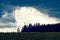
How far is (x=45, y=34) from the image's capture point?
16.3 metres

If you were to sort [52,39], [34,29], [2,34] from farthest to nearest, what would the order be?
[34,29], [2,34], [52,39]

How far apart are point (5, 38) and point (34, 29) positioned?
33.2 feet

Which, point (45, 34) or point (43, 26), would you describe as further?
point (43, 26)

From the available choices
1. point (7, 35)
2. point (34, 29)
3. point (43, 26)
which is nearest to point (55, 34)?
point (7, 35)

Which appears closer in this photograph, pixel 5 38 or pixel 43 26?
pixel 5 38

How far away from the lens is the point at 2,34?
1688cm

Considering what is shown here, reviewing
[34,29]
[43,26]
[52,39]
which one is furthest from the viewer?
[34,29]

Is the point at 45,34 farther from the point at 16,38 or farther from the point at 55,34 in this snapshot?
the point at 16,38

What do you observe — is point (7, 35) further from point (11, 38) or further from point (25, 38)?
point (25, 38)

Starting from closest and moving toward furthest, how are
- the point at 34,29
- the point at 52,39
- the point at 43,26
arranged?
the point at 52,39
the point at 43,26
the point at 34,29

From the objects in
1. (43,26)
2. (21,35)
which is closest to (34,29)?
(43,26)

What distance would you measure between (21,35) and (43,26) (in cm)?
802

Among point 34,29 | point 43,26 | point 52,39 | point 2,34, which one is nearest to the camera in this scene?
point 52,39

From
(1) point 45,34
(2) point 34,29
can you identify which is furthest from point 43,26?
(1) point 45,34
